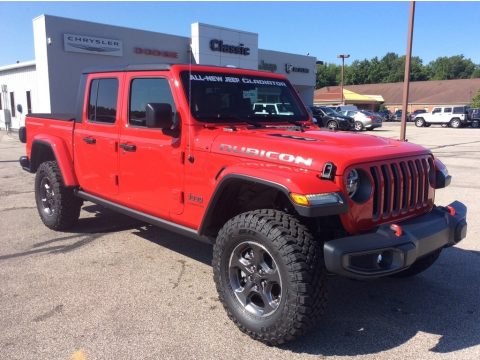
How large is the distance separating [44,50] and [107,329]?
18717mm

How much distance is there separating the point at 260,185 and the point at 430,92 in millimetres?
76562

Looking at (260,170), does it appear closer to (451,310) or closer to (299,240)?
Answer: (299,240)

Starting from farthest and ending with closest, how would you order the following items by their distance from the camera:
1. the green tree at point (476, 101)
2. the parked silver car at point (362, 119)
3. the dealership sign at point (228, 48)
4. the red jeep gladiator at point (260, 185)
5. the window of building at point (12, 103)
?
the green tree at point (476, 101)
the parked silver car at point (362, 119)
the dealership sign at point (228, 48)
the window of building at point (12, 103)
the red jeep gladiator at point (260, 185)

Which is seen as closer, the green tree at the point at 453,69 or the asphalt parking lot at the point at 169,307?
the asphalt parking lot at the point at 169,307

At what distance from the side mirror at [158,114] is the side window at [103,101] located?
111 cm

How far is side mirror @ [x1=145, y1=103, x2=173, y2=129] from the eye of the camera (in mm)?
3592

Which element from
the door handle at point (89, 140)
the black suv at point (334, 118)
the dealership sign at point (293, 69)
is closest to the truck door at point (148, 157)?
the door handle at point (89, 140)

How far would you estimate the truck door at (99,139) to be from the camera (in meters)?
4.63

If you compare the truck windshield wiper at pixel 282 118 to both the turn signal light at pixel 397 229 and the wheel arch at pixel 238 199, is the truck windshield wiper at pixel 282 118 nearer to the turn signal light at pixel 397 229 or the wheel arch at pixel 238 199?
the wheel arch at pixel 238 199

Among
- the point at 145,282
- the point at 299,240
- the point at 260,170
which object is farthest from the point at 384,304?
the point at 145,282

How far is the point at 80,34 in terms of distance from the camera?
20.1m

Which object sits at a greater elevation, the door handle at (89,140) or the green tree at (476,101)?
the green tree at (476,101)

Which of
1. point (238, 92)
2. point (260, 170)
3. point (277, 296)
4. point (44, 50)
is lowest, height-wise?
point (277, 296)

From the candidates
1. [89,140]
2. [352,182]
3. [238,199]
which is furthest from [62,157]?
[352,182]
